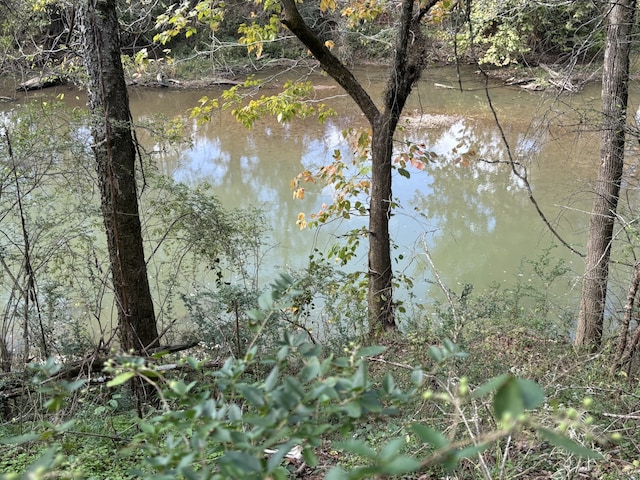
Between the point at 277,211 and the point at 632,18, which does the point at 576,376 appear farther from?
the point at 277,211

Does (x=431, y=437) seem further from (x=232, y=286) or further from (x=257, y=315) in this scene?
(x=232, y=286)

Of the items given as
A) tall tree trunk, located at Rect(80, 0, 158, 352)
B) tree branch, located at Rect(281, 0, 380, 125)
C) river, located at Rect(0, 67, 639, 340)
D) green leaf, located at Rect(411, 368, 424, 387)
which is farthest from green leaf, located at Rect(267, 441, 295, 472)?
tree branch, located at Rect(281, 0, 380, 125)

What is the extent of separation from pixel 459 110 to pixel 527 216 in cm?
699

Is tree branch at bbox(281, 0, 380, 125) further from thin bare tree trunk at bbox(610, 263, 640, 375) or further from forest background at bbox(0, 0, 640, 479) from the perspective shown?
thin bare tree trunk at bbox(610, 263, 640, 375)

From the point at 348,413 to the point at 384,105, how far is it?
13.1ft

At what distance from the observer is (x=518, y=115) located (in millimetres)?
13508

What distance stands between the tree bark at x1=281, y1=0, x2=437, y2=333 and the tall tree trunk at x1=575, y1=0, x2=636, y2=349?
143 centimetres

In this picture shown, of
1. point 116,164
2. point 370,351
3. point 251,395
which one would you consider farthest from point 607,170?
point 251,395

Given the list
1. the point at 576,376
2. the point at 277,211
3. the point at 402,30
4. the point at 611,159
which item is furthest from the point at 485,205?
the point at 576,376

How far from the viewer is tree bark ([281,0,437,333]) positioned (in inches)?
164

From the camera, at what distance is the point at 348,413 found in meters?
0.83

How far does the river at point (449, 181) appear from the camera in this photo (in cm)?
582

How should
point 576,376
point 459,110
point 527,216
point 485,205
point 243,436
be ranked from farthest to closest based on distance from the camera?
point 459,110 → point 485,205 → point 527,216 → point 576,376 → point 243,436

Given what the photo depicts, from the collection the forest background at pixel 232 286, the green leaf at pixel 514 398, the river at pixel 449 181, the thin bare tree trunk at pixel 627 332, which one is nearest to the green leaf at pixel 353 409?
the green leaf at pixel 514 398
